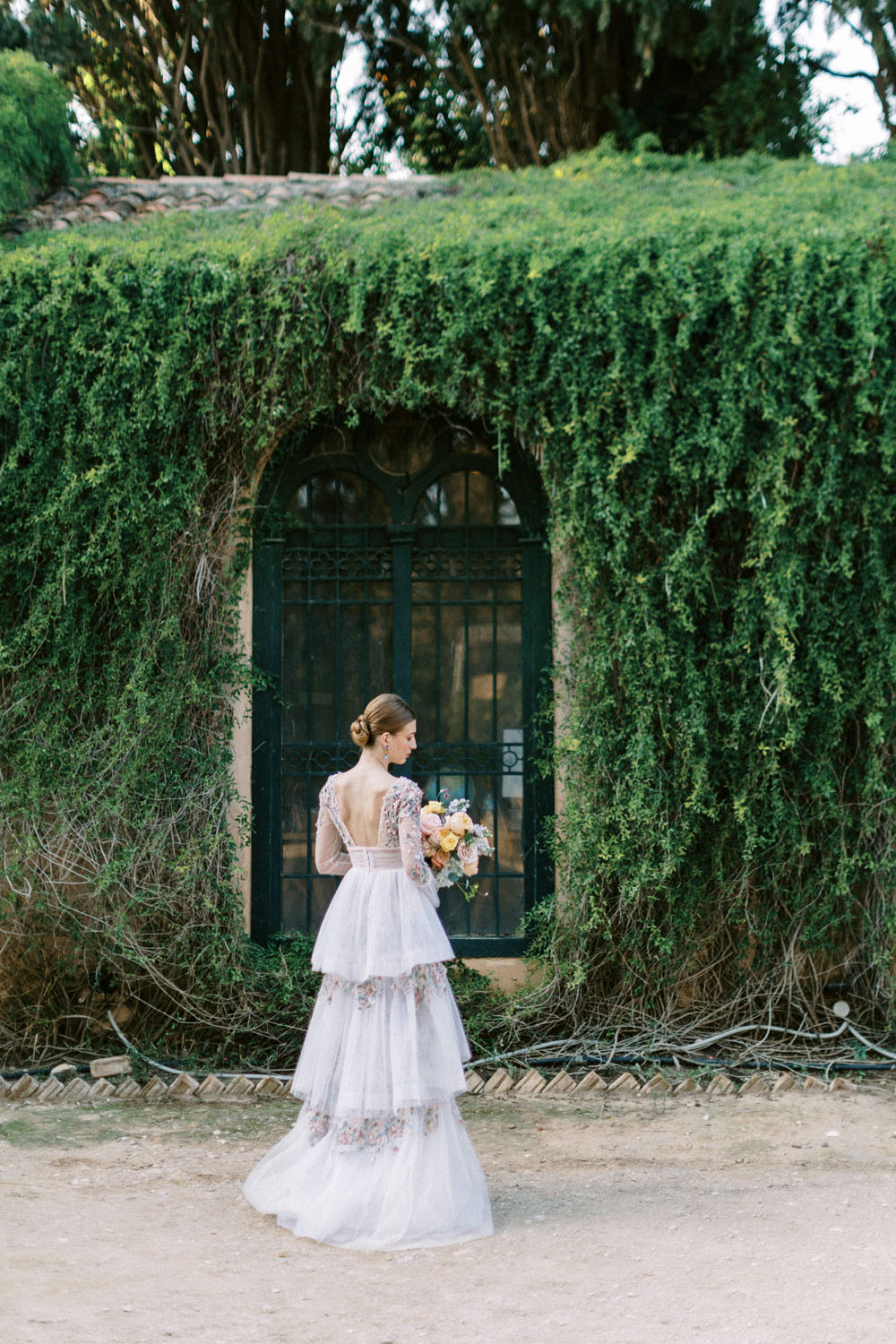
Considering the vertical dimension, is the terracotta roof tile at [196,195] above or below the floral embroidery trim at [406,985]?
above

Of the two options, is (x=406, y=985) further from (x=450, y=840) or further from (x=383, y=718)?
(x=383, y=718)

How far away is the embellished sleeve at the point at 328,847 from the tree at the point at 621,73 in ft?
27.4

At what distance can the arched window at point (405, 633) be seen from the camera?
6.57 m

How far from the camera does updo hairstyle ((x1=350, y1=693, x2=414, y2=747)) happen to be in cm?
402

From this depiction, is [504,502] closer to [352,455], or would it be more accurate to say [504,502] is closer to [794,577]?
[352,455]

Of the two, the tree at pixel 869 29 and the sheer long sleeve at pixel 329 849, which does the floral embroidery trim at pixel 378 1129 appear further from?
the tree at pixel 869 29

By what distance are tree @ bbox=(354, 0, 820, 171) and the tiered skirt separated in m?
8.66

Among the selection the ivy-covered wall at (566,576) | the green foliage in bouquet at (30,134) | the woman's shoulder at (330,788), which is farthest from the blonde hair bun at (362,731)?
the green foliage in bouquet at (30,134)

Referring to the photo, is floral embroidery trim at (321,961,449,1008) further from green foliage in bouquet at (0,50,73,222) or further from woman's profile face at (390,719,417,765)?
green foliage in bouquet at (0,50,73,222)

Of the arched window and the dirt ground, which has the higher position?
the arched window

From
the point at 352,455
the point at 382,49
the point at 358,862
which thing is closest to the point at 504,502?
the point at 352,455

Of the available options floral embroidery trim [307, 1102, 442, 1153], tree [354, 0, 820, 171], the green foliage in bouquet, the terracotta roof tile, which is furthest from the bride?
tree [354, 0, 820, 171]

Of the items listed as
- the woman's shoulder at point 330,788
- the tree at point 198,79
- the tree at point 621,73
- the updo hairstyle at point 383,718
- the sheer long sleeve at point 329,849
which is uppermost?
the tree at point 198,79

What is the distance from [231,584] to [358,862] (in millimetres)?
2594
